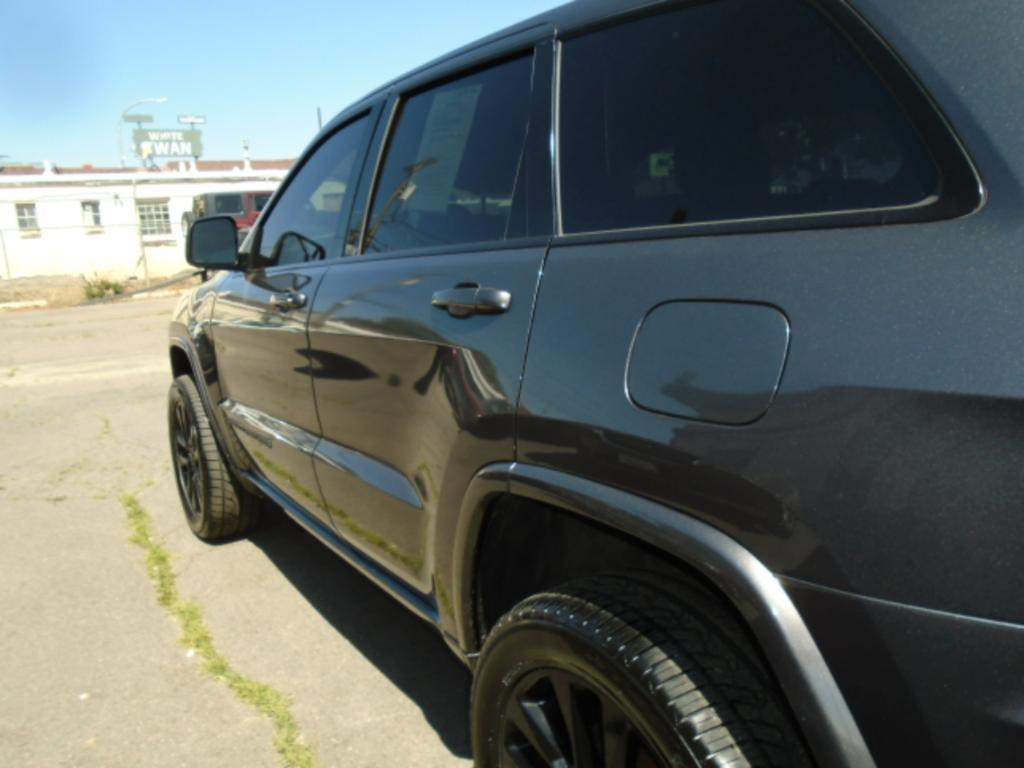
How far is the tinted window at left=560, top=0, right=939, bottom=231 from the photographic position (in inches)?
50.6

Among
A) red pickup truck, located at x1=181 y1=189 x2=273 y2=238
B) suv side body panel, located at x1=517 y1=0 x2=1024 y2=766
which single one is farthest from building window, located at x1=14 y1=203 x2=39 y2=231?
suv side body panel, located at x1=517 y1=0 x2=1024 y2=766

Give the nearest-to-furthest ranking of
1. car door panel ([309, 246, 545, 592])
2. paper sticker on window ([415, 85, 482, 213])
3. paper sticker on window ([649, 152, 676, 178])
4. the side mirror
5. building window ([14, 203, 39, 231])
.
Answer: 1. paper sticker on window ([649, 152, 676, 178])
2. car door panel ([309, 246, 545, 592])
3. paper sticker on window ([415, 85, 482, 213])
4. the side mirror
5. building window ([14, 203, 39, 231])

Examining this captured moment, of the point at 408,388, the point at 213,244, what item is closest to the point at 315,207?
the point at 213,244

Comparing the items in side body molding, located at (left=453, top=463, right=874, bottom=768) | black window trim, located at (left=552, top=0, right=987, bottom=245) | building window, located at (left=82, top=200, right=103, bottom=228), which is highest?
building window, located at (left=82, top=200, right=103, bottom=228)

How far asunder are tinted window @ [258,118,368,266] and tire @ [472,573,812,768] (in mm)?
1648

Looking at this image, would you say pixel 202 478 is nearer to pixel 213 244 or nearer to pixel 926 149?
pixel 213 244

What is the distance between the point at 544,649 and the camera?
1591 millimetres

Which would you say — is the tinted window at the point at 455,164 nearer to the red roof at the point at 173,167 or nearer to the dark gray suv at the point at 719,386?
the dark gray suv at the point at 719,386

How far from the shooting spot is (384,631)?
331 centimetres

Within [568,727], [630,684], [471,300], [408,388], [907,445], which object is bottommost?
[568,727]

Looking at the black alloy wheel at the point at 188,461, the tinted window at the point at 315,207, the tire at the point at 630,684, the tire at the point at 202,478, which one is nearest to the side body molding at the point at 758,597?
the tire at the point at 630,684

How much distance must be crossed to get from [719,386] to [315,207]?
2325mm

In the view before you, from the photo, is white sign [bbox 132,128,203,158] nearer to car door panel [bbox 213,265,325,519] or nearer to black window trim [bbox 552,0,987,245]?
car door panel [bbox 213,265,325,519]

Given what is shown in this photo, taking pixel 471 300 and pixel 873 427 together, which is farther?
pixel 471 300
